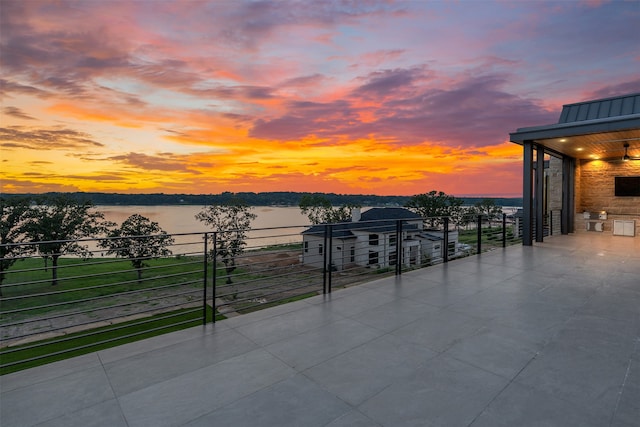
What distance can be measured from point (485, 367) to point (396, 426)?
1.00 metres

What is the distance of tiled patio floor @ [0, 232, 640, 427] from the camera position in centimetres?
182

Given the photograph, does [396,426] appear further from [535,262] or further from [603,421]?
[535,262]

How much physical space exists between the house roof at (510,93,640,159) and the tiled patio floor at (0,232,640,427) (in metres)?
5.58

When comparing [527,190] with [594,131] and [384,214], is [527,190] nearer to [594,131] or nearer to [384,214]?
[594,131]

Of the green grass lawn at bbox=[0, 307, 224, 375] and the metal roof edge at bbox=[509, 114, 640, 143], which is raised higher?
the metal roof edge at bbox=[509, 114, 640, 143]

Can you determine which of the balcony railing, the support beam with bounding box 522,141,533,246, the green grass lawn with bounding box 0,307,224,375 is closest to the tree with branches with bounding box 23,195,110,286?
the balcony railing

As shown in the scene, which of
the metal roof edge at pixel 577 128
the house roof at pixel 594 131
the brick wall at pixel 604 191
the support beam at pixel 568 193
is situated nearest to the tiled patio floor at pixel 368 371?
the metal roof edge at pixel 577 128

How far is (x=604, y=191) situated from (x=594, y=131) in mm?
6096

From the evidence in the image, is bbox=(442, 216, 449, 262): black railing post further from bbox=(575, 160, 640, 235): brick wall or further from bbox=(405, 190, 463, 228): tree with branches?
bbox=(405, 190, 463, 228): tree with branches

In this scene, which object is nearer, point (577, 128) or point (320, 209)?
point (577, 128)

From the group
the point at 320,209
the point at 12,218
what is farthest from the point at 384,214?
the point at 12,218

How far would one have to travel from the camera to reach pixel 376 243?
1958 cm

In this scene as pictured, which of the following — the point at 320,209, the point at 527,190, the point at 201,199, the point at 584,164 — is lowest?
the point at 320,209

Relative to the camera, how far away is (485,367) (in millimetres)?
2314
